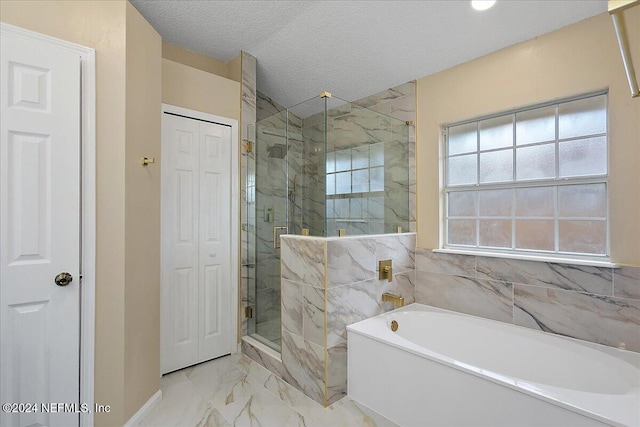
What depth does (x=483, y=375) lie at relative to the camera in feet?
4.69

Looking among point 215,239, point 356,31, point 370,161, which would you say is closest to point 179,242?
point 215,239

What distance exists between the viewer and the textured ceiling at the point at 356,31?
6.21 feet

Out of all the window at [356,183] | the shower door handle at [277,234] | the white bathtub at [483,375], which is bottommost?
the white bathtub at [483,375]

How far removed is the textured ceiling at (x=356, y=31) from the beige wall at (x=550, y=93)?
98mm

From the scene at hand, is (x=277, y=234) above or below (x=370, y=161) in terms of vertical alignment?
below

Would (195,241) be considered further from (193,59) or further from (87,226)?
(193,59)

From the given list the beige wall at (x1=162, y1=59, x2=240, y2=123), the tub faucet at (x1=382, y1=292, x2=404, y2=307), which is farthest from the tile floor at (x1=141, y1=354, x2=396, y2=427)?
the beige wall at (x1=162, y1=59, x2=240, y2=123)

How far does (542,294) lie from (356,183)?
1423 millimetres

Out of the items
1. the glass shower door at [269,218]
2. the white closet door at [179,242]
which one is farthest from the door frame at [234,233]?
the white closet door at [179,242]

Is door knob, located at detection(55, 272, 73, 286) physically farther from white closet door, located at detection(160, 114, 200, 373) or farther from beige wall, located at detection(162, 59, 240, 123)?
beige wall, located at detection(162, 59, 240, 123)

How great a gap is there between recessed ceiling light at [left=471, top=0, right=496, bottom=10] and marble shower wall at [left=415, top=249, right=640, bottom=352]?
5.32 feet

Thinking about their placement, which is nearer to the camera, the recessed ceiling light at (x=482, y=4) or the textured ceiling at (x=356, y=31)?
the recessed ceiling light at (x=482, y=4)

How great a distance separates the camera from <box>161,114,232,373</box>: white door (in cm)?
229

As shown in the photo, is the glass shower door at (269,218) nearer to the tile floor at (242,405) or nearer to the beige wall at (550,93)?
the tile floor at (242,405)
